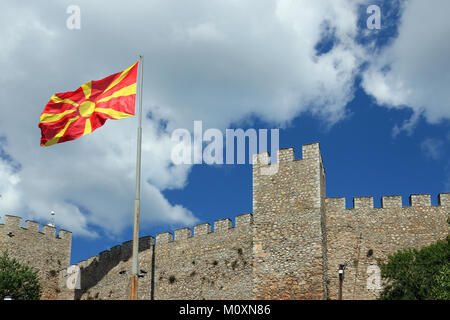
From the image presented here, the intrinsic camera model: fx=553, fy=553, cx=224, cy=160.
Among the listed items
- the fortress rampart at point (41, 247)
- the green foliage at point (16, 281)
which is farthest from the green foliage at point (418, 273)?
the fortress rampart at point (41, 247)

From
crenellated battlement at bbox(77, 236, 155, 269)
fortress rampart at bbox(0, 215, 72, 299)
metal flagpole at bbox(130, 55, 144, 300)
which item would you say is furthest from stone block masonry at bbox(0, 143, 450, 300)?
metal flagpole at bbox(130, 55, 144, 300)

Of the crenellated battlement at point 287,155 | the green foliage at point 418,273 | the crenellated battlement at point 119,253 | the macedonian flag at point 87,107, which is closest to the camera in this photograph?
the macedonian flag at point 87,107

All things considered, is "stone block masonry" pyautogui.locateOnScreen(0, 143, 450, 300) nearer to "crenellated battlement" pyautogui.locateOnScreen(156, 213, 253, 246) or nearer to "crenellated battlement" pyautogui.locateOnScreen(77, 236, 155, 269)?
"crenellated battlement" pyautogui.locateOnScreen(156, 213, 253, 246)

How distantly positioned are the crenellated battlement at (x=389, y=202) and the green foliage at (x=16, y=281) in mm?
19591

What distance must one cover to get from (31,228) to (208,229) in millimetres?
15106

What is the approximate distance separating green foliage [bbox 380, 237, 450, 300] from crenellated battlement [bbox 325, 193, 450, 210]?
7.23 ft

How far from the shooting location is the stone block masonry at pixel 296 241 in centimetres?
2564

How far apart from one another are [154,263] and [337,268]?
39.9 feet

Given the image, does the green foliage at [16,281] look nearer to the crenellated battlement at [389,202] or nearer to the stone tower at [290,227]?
the stone tower at [290,227]

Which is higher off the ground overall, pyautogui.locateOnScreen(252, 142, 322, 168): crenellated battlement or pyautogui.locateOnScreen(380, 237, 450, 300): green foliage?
pyautogui.locateOnScreen(252, 142, 322, 168): crenellated battlement

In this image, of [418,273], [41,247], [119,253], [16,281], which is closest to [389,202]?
[418,273]

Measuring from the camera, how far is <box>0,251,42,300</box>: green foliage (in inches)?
1325

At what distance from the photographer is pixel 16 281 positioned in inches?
1351
